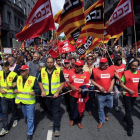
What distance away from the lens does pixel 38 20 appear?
432 centimetres

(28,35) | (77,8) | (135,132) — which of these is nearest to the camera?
(135,132)

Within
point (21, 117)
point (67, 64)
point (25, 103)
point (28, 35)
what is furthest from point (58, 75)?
point (21, 117)

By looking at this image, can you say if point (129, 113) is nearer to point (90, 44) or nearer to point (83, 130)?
point (83, 130)

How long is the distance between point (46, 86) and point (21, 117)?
5.93 feet

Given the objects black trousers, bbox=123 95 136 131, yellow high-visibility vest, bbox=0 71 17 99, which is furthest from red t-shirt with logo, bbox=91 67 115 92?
yellow high-visibility vest, bbox=0 71 17 99

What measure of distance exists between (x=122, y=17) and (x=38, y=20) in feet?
8.76

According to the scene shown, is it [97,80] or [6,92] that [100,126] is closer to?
[97,80]

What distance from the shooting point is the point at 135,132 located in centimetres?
359

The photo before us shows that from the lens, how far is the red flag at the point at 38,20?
4.25 meters

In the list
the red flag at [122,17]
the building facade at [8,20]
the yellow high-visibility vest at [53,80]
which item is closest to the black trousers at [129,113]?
the yellow high-visibility vest at [53,80]

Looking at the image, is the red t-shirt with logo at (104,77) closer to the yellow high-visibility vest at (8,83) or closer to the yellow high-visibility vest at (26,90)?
the yellow high-visibility vest at (26,90)

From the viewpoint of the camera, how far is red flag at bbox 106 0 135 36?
169 inches

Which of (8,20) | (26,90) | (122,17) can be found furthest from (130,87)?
(8,20)

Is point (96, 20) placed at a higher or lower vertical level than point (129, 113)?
higher
